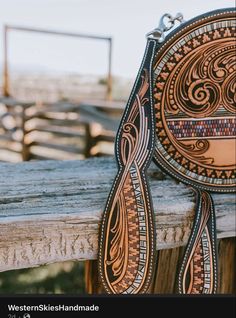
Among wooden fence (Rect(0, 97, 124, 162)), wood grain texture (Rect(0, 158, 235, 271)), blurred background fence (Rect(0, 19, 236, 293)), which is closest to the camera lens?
wood grain texture (Rect(0, 158, 235, 271))

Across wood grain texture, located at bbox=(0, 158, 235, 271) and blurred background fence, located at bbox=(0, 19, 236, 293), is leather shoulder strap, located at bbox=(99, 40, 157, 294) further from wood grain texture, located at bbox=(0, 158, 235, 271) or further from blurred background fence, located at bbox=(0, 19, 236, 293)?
blurred background fence, located at bbox=(0, 19, 236, 293)

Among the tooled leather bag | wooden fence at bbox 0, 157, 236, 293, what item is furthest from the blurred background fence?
the tooled leather bag

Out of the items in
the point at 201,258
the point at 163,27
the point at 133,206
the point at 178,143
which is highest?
the point at 163,27

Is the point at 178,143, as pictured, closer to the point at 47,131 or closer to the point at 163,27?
the point at 163,27

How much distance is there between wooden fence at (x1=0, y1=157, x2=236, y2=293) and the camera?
65cm

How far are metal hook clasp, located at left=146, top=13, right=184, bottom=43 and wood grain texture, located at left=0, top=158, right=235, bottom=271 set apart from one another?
27 centimetres

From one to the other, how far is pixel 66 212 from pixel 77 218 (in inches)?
0.8

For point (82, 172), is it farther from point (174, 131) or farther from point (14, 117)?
point (14, 117)

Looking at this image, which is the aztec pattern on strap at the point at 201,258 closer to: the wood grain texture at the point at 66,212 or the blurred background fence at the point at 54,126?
the wood grain texture at the point at 66,212

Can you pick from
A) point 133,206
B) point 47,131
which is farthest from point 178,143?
point 47,131

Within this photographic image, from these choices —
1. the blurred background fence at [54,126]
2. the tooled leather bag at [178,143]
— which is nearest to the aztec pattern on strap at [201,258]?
the tooled leather bag at [178,143]

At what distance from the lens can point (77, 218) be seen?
0.67m
